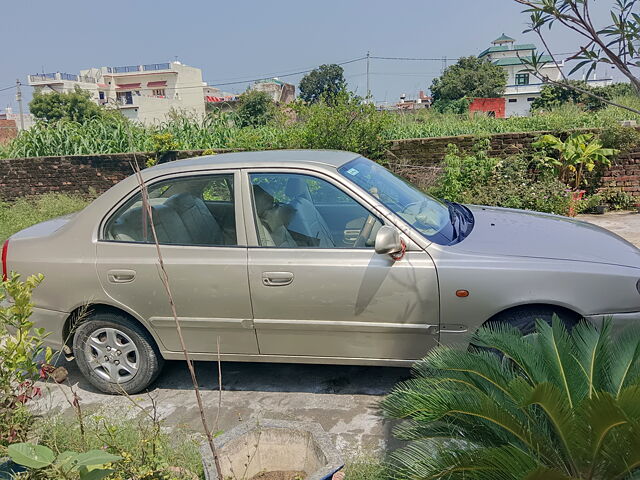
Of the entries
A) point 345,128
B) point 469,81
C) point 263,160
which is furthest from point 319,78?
point 263,160

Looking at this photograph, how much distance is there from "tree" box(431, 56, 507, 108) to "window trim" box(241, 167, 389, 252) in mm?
49629

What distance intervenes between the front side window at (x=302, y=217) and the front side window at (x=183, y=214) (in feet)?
0.83

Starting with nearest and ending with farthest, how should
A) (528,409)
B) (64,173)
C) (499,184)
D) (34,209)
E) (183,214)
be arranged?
(528,409)
(183,214)
(499,184)
(34,209)
(64,173)

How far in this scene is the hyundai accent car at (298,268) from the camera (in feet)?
10.7

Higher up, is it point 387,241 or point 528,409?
point 387,241

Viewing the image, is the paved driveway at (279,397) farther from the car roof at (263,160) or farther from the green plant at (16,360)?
the car roof at (263,160)

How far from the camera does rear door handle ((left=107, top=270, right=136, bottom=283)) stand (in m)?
3.74

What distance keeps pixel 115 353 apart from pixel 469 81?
53.2m

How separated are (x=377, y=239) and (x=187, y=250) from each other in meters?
1.44

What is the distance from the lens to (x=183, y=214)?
12.9ft

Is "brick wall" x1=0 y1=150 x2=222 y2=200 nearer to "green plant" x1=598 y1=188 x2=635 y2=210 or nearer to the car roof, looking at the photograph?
the car roof

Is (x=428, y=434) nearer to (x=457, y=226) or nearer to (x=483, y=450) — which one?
(x=483, y=450)

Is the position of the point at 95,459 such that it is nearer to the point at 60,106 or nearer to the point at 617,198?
the point at 617,198

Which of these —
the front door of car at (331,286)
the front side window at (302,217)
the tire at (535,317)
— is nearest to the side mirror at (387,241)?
the front door of car at (331,286)
